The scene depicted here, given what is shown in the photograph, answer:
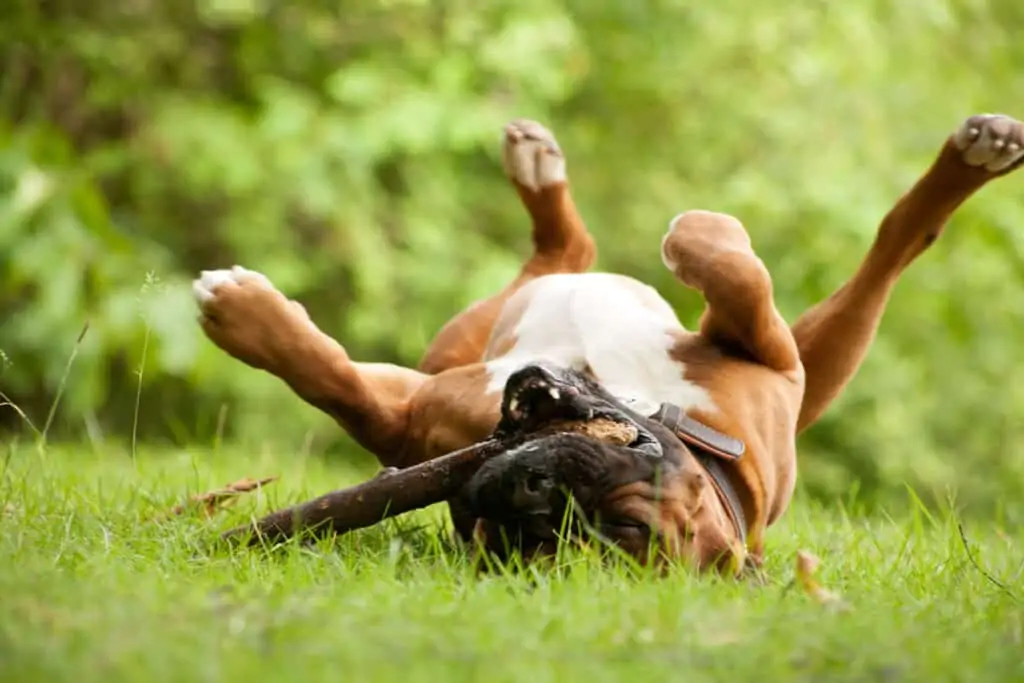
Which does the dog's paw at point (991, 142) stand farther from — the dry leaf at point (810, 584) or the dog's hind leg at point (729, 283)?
the dry leaf at point (810, 584)

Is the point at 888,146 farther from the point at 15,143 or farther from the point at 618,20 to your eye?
the point at 15,143

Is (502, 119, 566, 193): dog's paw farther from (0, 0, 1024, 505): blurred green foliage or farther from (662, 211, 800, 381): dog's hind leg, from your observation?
(0, 0, 1024, 505): blurred green foliage

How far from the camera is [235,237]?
21.6ft

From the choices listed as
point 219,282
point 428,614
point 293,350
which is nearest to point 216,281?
point 219,282

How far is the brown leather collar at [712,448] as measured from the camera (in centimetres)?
247

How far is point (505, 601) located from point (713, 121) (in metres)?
5.34

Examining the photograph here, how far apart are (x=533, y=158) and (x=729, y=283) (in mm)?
1104

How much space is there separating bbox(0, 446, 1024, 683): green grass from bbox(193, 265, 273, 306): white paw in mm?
445

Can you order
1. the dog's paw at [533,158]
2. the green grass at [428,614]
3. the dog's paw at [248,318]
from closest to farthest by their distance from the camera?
1. the green grass at [428,614]
2. the dog's paw at [248,318]
3. the dog's paw at [533,158]

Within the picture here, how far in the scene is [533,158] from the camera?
11.8 ft

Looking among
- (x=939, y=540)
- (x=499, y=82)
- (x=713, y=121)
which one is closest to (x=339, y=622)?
(x=939, y=540)

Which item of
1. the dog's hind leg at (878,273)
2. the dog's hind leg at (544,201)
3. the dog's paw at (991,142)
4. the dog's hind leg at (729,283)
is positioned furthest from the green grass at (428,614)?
the dog's hind leg at (544,201)

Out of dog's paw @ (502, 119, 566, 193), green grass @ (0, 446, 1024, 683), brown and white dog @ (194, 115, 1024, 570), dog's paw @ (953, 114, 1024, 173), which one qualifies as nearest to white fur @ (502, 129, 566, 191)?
dog's paw @ (502, 119, 566, 193)

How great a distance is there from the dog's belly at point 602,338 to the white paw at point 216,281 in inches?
19.4
